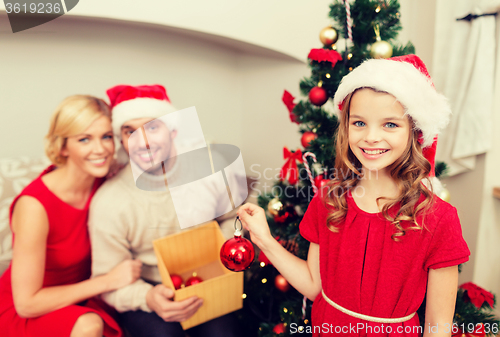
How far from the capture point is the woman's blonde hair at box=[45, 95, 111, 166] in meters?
0.77

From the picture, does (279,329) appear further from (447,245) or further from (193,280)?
(447,245)

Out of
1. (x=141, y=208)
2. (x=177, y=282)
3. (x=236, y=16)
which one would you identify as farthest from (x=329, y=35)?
(x=177, y=282)

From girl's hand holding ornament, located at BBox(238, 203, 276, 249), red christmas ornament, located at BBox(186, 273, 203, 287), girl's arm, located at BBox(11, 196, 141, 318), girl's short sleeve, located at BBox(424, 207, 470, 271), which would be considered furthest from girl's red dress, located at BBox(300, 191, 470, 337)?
girl's arm, located at BBox(11, 196, 141, 318)

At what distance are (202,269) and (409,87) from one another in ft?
2.62

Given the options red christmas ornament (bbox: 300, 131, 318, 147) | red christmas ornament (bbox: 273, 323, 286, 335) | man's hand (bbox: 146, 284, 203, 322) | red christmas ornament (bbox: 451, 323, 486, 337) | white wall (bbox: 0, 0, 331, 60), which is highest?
white wall (bbox: 0, 0, 331, 60)

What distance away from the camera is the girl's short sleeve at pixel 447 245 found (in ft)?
1.97

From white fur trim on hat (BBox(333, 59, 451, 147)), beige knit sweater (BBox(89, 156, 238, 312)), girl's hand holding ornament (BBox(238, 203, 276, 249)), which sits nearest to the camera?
white fur trim on hat (BBox(333, 59, 451, 147))

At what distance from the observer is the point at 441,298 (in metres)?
0.62

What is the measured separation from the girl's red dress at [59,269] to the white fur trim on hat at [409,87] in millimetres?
762

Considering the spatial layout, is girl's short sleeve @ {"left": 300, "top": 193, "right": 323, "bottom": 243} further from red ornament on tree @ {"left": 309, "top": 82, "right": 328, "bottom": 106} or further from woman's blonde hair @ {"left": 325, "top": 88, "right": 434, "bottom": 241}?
red ornament on tree @ {"left": 309, "top": 82, "right": 328, "bottom": 106}

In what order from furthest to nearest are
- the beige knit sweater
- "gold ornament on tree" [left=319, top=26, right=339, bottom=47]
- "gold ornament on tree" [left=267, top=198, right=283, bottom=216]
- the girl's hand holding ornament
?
"gold ornament on tree" [left=267, top=198, right=283, bottom=216]
"gold ornament on tree" [left=319, top=26, right=339, bottom=47]
the beige knit sweater
the girl's hand holding ornament

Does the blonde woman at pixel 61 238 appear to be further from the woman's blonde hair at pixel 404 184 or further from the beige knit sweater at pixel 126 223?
the woman's blonde hair at pixel 404 184

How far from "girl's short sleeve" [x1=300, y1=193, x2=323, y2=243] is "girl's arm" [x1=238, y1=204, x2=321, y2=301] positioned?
0.03 meters

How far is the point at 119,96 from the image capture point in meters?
0.83
